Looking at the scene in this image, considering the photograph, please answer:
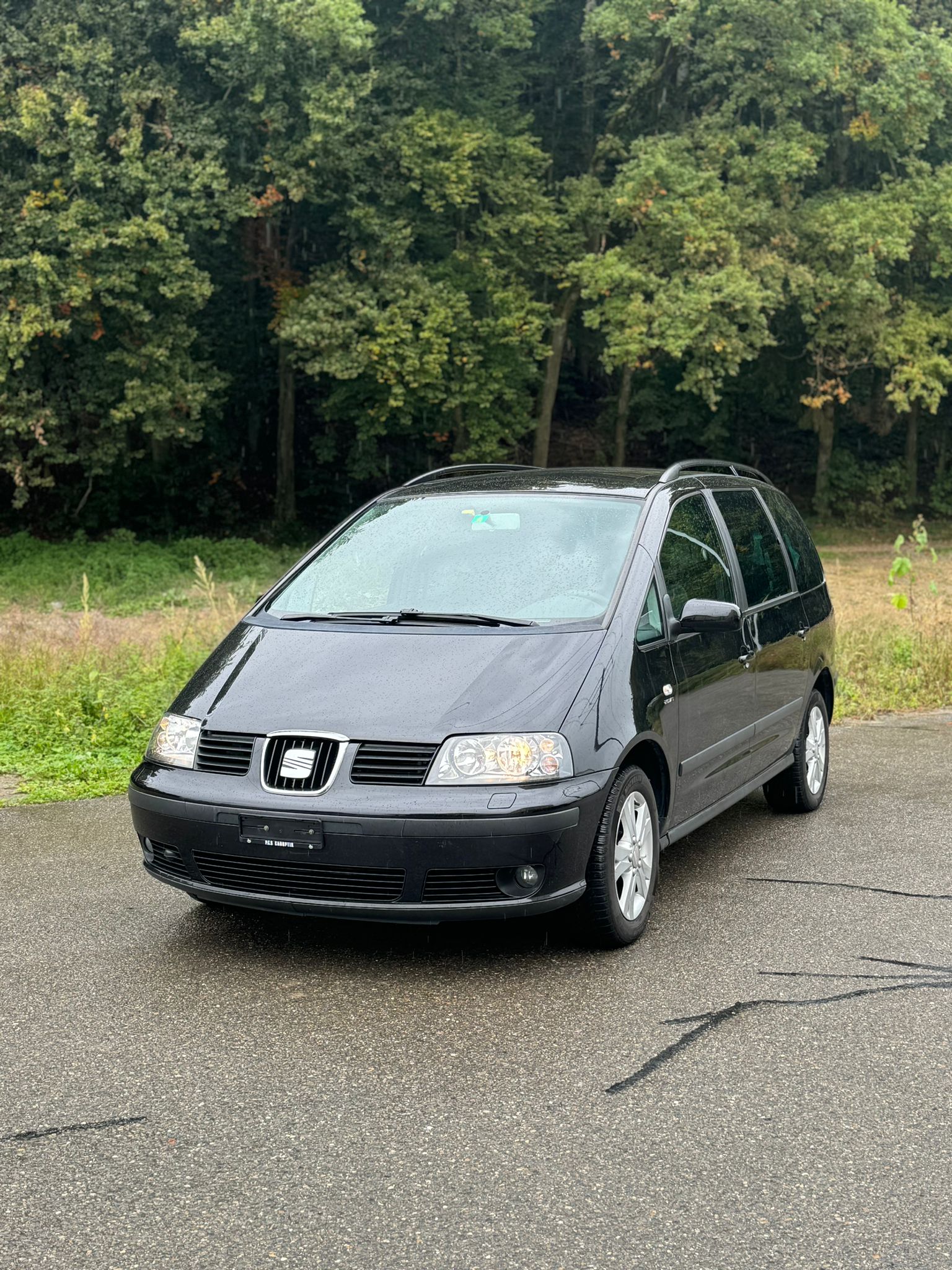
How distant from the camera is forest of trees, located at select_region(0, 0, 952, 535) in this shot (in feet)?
89.0

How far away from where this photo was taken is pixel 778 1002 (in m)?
4.70

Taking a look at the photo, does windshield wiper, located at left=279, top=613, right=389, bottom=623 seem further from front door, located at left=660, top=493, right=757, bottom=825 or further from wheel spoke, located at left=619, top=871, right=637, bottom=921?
wheel spoke, located at left=619, top=871, right=637, bottom=921

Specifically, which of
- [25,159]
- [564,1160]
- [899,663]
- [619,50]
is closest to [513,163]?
[619,50]

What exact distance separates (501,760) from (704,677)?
58.3 inches

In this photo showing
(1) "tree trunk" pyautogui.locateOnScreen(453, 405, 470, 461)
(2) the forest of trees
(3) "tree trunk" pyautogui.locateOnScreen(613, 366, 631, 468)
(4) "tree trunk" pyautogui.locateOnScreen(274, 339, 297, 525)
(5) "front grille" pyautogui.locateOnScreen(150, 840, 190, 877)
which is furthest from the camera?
(3) "tree trunk" pyautogui.locateOnScreen(613, 366, 631, 468)

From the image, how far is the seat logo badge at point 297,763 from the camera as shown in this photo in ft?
15.9

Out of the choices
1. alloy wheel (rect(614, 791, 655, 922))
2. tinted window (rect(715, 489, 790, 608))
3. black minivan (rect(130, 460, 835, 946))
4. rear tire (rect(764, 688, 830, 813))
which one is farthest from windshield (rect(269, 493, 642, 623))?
rear tire (rect(764, 688, 830, 813))

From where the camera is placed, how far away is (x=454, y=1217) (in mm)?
3285

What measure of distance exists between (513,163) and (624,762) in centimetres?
2854

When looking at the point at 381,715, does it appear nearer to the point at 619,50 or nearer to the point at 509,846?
the point at 509,846

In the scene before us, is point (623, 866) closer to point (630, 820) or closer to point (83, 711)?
point (630, 820)

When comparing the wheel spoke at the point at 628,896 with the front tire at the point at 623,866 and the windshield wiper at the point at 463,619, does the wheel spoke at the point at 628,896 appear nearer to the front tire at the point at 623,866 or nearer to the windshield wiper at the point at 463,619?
the front tire at the point at 623,866

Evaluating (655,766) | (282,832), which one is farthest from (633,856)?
(282,832)

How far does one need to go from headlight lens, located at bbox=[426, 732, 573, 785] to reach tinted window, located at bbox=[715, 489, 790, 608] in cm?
219
